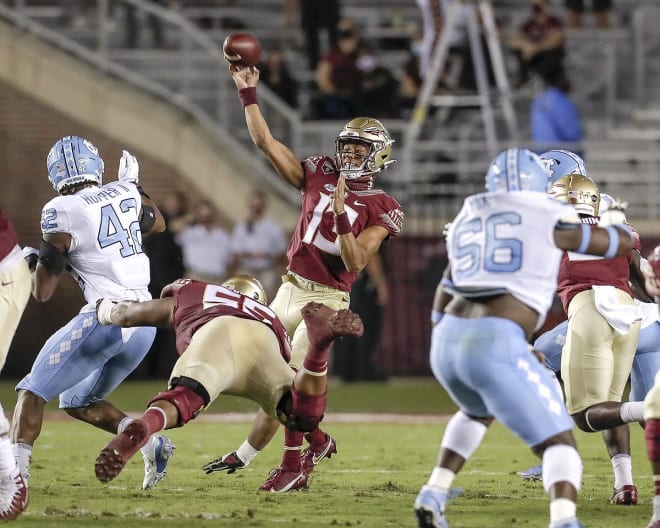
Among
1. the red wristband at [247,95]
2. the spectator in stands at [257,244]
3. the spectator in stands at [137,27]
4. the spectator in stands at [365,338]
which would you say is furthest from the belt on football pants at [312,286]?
the spectator in stands at [137,27]

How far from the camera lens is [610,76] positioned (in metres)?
17.9

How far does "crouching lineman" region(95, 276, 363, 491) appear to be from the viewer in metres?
6.57

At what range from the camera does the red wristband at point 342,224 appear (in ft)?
25.1

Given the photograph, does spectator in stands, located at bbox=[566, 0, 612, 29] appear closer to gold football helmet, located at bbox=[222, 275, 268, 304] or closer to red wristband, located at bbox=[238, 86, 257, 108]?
red wristband, located at bbox=[238, 86, 257, 108]

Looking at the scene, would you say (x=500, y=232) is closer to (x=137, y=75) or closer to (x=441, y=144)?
(x=441, y=144)

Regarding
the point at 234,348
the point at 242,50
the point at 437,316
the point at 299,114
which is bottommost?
the point at 299,114

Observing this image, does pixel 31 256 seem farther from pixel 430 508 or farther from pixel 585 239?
pixel 585 239

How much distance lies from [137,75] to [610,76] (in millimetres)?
5945

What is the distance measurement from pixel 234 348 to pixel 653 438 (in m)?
1.99

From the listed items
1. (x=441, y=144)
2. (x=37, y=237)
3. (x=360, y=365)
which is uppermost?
(x=441, y=144)

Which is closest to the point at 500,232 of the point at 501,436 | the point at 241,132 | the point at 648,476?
the point at 648,476

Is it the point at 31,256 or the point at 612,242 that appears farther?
the point at 31,256

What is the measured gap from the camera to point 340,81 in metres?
16.9

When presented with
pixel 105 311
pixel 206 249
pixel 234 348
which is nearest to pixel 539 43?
pixel 206 249
